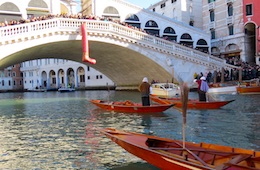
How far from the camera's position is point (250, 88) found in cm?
2098

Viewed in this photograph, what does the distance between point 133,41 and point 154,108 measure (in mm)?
12385

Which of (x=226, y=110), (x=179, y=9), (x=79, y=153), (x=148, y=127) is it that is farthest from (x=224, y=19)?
(x=79, y=153)

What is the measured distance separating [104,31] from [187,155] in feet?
61.1

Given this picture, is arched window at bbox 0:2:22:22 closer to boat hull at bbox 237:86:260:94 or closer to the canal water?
the canal water

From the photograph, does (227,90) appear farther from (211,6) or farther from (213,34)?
(211,6)

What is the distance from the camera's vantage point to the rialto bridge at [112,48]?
64.1 ft

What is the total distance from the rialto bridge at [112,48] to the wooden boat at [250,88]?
5.60m

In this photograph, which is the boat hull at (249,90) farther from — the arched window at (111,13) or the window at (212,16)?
the window at (212,16)

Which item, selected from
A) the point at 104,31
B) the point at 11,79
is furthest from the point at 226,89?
the point at 11,79

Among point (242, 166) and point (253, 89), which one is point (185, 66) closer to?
point (253, 89)

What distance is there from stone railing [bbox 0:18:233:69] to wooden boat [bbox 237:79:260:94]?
562 centimetres

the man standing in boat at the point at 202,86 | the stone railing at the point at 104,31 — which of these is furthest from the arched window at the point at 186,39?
the man standing in boat at the point at 202,86

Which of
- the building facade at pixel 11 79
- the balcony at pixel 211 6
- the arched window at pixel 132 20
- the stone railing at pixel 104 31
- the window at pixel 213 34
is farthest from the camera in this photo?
the building facade at pixel 11 79

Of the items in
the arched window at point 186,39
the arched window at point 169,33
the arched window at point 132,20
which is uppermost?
the arched window at point 132,20
